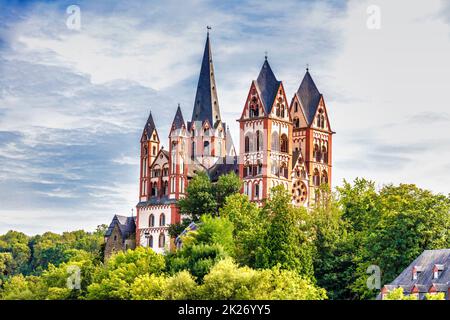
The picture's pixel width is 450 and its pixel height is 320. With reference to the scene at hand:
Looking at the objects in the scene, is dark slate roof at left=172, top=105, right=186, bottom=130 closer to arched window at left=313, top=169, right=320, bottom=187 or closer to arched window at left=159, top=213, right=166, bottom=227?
arched window at left=159, top=213, right=166, bottom=227

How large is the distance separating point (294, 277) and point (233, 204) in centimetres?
2625

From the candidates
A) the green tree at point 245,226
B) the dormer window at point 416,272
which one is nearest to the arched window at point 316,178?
the green tree at point 245,226

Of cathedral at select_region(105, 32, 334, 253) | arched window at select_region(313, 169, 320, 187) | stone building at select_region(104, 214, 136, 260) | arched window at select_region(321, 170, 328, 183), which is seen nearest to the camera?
cathedral at select_region(105, 32, 334, 253)

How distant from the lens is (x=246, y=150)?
104 meters

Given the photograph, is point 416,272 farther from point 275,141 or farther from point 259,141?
point 259,141

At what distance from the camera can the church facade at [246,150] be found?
103125mm

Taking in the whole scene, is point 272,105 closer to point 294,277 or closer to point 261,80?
point 261,80

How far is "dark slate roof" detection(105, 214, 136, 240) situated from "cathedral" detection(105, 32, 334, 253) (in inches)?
63.5

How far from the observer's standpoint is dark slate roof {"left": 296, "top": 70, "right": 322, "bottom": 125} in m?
109

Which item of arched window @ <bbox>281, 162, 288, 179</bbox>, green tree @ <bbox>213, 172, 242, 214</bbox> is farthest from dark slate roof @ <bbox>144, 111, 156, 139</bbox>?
arched window @ <bbox>281, 162, 288, 179</bbox>

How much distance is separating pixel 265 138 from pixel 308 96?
30.9 ft

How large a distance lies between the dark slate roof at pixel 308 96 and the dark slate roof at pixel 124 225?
2053cm

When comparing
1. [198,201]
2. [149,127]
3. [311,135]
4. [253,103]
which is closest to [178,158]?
[149,127]

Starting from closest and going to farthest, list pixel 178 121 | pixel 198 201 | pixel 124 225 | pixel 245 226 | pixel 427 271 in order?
1. pixel 427 271
2. pixel 245 226
3. pixel 198 201
4. pixel 178 121
5. pixel 124 225
